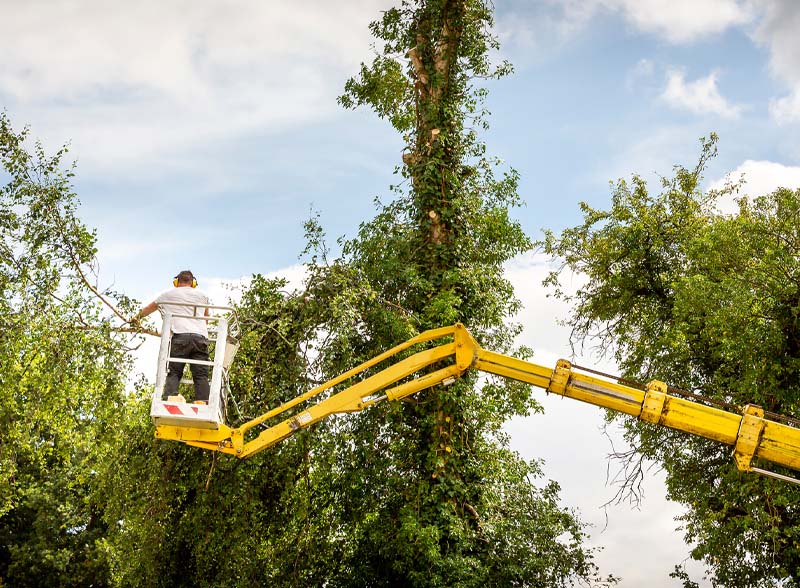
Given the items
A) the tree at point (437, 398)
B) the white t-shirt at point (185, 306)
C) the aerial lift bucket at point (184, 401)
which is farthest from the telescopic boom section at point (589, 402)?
the tree at point (437, 398)

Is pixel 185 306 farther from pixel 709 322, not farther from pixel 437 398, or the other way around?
pixel 709 322

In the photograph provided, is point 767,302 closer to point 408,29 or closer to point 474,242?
point 474,242

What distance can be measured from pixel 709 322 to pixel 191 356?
30.2 feet

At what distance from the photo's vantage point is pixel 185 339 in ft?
27.8

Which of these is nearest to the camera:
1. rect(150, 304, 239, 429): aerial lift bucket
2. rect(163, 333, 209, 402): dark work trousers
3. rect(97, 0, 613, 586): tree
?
rect(150, 304, 239, 429): aerial lift bucket

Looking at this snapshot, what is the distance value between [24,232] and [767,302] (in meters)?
11.3

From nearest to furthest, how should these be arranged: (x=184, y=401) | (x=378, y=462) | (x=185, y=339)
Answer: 1. (x=184, y=401)
2. (x=185, y=339)
3. (x=378, y=462)

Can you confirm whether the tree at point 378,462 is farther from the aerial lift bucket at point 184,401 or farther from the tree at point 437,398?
the aerial lift bucket at point 184,401

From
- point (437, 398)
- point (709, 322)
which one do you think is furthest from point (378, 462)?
point (709, 322)

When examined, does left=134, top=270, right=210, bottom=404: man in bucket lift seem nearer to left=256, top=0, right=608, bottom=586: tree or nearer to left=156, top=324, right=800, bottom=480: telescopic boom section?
left=156, top=324, right=800, bottom=480: telescopic boom section

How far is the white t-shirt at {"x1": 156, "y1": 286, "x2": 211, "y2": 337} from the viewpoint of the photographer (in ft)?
27.9

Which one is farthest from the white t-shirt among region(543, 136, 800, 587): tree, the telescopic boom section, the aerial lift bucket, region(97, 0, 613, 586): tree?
region(543, 136, 800, 587): tree

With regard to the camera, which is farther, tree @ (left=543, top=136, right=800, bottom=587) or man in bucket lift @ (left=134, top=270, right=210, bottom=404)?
tree @ (left=543, top=136, right=800, bottom=587)

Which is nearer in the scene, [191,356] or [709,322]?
[191,356]
